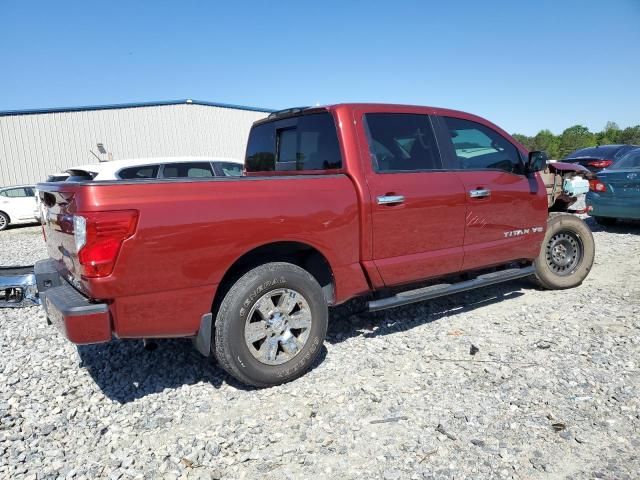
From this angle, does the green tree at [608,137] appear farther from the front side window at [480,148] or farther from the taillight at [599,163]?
the front side window at [480,148]

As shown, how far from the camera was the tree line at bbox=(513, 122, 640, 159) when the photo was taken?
132 ft

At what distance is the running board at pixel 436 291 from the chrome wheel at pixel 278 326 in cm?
64

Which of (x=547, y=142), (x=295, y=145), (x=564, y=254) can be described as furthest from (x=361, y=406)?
(x=547, y=142)

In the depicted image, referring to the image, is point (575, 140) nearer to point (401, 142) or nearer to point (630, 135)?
point (630, 135)

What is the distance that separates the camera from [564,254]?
550 cm

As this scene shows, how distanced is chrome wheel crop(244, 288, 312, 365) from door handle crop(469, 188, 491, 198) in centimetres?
193

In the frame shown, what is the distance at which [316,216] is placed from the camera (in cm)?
333

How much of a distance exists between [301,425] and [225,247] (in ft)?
3.93

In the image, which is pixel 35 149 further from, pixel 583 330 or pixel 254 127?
pixel 583 330

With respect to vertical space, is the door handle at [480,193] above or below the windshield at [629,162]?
below

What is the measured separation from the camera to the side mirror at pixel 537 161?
4.66 metres

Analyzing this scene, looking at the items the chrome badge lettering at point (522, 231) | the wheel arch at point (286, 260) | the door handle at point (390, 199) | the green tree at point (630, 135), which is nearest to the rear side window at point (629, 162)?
the chrome badge lettering at point (522, 231)

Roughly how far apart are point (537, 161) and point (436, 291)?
5.96 feet

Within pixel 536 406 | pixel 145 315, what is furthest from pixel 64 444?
pixel 536 406
